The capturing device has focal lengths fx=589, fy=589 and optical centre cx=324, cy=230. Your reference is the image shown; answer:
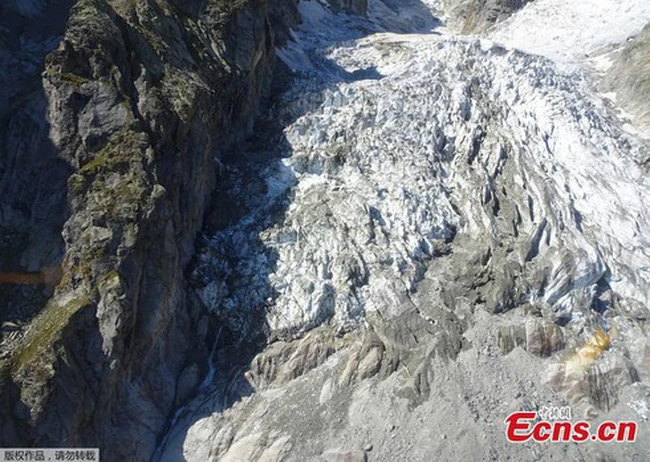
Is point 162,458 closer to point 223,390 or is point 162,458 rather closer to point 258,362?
point 223,390

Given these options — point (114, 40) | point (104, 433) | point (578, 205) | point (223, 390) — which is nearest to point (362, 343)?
point (223, 390)

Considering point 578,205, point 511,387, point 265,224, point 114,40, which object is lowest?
point 511,387

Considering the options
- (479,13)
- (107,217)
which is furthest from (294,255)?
(479,13)

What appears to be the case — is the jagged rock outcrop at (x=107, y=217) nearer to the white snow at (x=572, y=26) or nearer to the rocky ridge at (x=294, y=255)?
the rocky ridge at (x=294, y=255)

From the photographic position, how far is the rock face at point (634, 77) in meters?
29.4

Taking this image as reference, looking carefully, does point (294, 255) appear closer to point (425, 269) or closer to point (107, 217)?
point (425, 269)

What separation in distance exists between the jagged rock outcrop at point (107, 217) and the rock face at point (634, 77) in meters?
21.2

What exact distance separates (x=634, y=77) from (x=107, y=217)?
26912 millimetres

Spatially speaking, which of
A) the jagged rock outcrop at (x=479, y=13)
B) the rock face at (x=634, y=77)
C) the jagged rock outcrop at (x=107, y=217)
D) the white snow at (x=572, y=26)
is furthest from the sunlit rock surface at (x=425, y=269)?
the jagged rock outcrop at (x=479, y=13)

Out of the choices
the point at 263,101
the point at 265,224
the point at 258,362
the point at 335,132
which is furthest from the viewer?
the point at 263,101

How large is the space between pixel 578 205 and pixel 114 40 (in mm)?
19489

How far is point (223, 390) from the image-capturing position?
19859 mm

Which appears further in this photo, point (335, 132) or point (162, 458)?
point (335, 132)

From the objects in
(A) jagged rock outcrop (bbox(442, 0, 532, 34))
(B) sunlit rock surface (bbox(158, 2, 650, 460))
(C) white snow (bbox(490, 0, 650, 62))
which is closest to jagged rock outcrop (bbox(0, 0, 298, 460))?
(B) sunlit rock surface (bbox(158, 2, 650, 460))
